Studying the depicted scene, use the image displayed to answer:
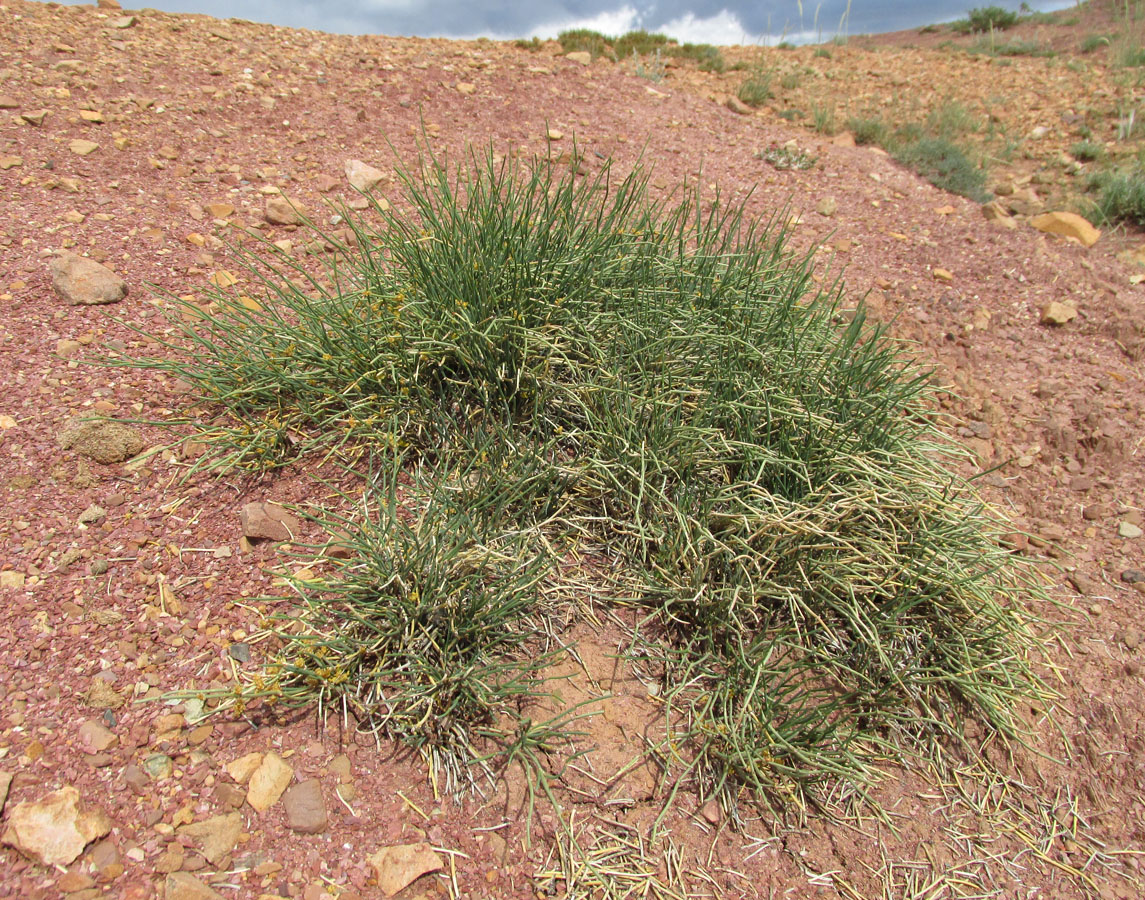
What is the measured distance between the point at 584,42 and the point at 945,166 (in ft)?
11.1

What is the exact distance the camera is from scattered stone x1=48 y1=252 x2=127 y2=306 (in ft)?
8.54

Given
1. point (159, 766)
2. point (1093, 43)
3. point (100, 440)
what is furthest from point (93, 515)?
point (1093, 43)

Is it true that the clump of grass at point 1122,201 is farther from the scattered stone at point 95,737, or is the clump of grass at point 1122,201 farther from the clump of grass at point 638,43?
the scattered stone at point 95,737

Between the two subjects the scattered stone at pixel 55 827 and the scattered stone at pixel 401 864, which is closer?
the scattered stone at pixel 55 827

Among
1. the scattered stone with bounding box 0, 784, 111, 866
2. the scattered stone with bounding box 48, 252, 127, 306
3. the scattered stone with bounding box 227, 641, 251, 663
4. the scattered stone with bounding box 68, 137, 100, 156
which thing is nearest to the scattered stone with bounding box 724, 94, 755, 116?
the scattered stone with bounding box 68, 137, 100, 156

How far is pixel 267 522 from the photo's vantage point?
6.86 feet

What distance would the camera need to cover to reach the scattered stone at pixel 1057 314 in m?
3.66

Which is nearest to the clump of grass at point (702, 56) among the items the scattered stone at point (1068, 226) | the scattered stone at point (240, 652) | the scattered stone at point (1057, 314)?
the scattered stone at point (1068, 226)

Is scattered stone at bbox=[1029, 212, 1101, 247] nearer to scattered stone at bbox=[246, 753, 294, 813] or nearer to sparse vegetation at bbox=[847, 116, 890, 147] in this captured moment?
sparse vegetation at bbox=[847, 116, 890, 147]

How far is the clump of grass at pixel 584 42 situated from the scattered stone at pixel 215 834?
626cm

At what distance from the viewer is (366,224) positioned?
326 cm

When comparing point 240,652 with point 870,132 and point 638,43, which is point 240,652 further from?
point 638,43

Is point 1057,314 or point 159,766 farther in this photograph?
point 1057,314

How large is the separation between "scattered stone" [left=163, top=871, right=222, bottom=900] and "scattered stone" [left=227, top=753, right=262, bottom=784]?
0.22 meters
